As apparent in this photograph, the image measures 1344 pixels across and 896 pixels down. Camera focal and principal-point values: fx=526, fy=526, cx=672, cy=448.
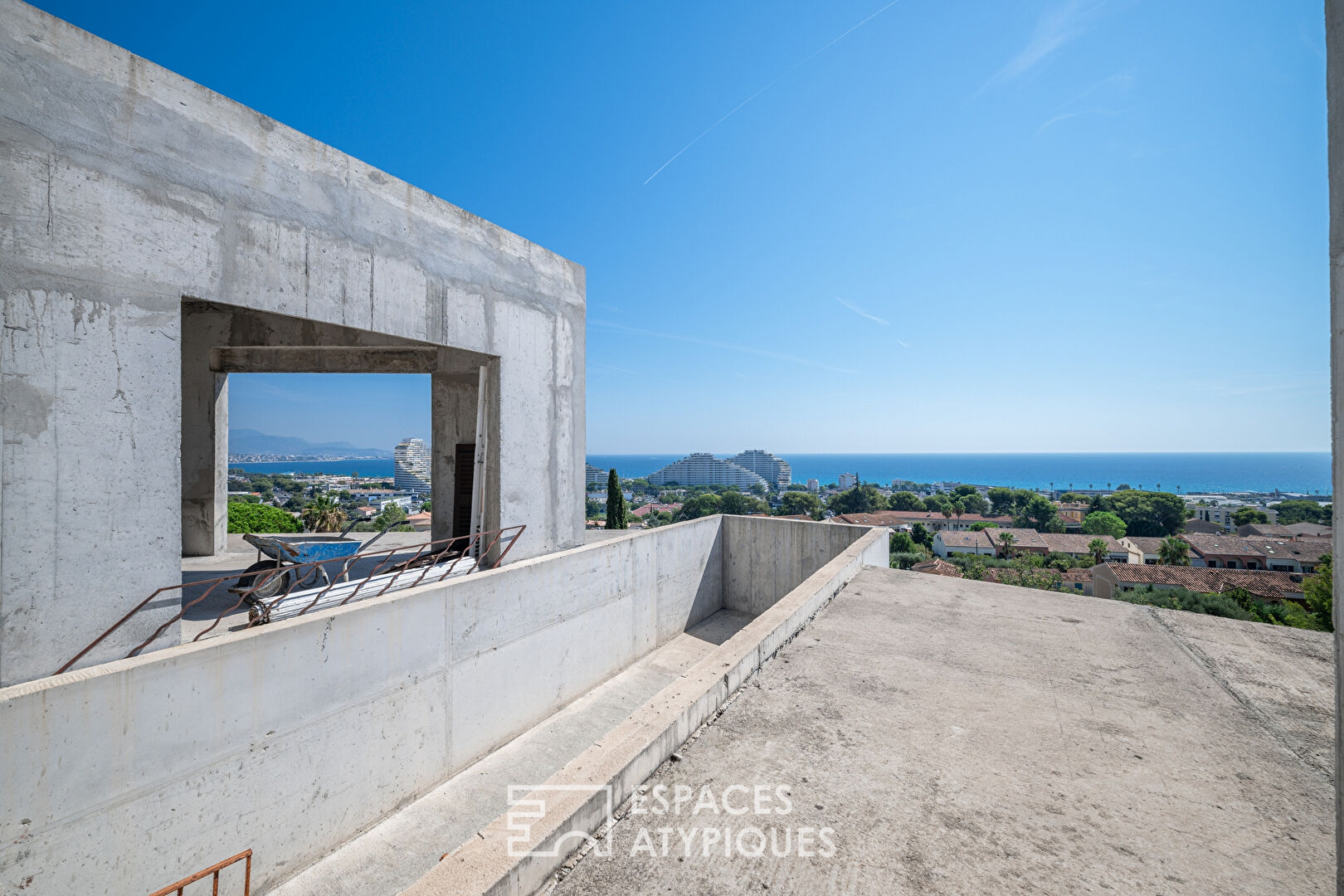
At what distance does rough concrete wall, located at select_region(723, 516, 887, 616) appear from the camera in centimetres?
1084

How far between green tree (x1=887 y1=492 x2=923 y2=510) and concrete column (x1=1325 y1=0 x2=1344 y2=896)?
90.6 metres

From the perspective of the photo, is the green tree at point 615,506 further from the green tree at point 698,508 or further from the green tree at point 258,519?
the green tree at point 698,508

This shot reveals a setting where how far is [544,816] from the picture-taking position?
220 centimetres

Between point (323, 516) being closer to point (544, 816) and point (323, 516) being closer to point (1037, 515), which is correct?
point (544, 816)

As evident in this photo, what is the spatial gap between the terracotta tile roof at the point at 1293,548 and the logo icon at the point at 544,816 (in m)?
53.7

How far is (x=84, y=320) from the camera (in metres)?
3.92

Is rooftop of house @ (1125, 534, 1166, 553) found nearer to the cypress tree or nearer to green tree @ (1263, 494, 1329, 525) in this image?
green tree @ (1263, 494, 1329, 525)

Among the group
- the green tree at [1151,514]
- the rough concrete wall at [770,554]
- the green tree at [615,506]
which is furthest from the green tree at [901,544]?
the green tree at [1151,514]

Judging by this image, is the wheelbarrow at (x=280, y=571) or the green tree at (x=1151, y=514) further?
the green tree at (x=1151, y=514)

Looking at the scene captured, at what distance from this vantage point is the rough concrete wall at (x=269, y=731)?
3.45 meters

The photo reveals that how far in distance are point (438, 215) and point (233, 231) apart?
7.77 ft

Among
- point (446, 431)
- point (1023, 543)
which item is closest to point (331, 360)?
point (446, 431)

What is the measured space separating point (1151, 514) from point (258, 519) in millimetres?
88143

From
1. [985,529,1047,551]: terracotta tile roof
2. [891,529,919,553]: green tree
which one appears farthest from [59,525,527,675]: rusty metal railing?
[985,529,1047,551]: terracotta tile roof
